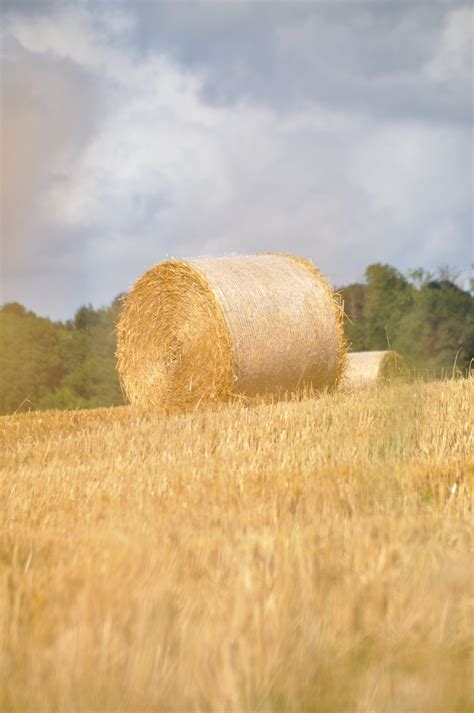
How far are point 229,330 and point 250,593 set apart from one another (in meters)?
6.78

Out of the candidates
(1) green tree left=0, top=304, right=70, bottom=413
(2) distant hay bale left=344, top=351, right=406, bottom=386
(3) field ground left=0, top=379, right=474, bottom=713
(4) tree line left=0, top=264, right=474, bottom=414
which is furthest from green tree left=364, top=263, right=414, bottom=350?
(3) field ground left=0, top=379, right=474, bottom=713

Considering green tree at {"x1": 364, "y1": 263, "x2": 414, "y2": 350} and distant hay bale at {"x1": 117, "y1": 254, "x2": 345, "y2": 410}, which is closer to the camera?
distant hay bale at {"x1": 117, "y1": 254, "x2": 345, "y2": 410}

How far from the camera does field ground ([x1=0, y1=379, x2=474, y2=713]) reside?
162 centimetres

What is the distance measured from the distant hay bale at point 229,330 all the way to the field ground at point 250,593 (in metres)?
5.10

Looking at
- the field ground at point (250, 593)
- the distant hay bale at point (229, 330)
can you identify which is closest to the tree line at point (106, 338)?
the distant hay bale at point (229, 330)

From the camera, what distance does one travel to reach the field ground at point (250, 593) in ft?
5.31

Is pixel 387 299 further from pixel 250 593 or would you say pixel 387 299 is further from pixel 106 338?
pixel 250 593

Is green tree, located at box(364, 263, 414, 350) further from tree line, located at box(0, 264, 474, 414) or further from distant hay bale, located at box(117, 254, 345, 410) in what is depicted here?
distant hay bale, located at box(117, 254, 345, 410)

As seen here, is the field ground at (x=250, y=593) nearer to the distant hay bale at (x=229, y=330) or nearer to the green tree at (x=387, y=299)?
the distant hay bale at (x=229, y=330)

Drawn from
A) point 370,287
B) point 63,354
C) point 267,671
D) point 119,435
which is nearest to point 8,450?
point 119,435

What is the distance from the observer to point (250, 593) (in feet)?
6.35

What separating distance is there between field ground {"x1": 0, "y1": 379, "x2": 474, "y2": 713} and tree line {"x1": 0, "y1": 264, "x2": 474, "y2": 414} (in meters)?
11.8

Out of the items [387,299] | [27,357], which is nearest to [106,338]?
[27,357]

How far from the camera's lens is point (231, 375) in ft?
28.6
